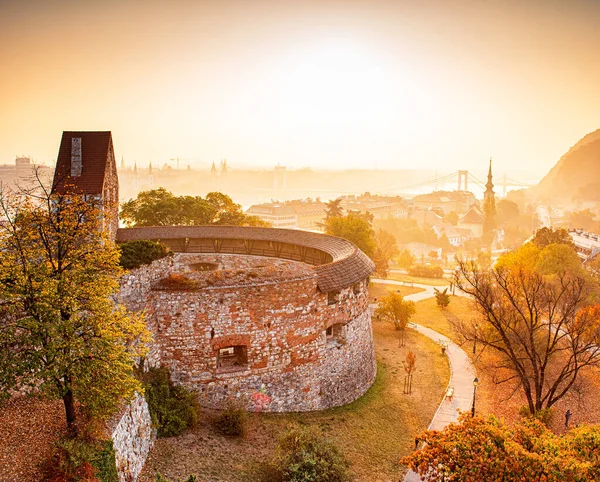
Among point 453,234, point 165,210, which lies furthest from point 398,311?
point 453,234

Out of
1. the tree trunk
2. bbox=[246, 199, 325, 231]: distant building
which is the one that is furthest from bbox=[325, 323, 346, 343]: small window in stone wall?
bbox=[246, 199, 325, 231]: distant building

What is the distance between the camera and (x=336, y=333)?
2170 centimetres

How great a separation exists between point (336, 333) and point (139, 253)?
9.84 meters

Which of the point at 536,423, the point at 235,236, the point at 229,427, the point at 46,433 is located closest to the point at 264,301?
the point at 229,427

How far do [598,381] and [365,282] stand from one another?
48.9 ft

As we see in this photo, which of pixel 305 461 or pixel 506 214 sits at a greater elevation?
pixel 305 461

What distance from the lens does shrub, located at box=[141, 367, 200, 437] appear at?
51.7 ft

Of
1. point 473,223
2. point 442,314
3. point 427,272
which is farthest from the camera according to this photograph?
point 473,223

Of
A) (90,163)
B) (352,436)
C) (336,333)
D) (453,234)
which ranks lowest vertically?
(453,234)

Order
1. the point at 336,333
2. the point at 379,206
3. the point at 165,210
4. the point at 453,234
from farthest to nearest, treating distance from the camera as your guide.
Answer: the point at 379,206 < the point at 453,234 < the point at 165,210 < the point at 336,333

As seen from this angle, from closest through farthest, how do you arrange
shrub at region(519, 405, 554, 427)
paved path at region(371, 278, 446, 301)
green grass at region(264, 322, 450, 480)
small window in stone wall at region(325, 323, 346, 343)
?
1. green grass at region(264, 322, 450, 480)
2. shrub at region(519, 405, 554, 427)
3. small window in stone wall at region(325, 323, 346, 343)
4. paved path at region(371, 278, 446, 301)

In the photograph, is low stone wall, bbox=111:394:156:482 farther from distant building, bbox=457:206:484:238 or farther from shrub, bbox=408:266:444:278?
distant building, bbox=457:206:484:238

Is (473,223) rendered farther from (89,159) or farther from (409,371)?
(89,159)

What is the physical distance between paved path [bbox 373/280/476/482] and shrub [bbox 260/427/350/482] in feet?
11.5
